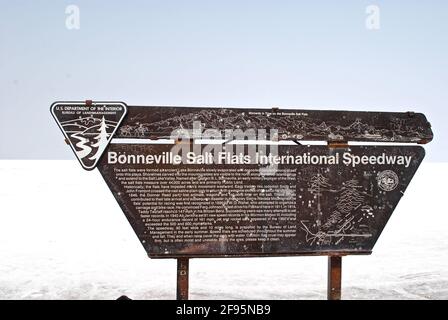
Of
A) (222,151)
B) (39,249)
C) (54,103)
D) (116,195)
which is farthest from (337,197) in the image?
(39,249)

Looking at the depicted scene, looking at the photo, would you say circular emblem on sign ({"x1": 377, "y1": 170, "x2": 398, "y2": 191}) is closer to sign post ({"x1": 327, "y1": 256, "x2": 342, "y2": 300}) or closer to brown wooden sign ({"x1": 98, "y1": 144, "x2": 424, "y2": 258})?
brown wooden sign ({"x1": 98, "y1": 144, "x2": 424, "y2": 258})

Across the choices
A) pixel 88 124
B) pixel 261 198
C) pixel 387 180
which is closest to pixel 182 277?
pixel 261 198

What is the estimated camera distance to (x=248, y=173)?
3.46m

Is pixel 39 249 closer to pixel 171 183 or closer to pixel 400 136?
pixel 171 183

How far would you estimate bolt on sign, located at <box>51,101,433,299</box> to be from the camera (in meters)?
3.36

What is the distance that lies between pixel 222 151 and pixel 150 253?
1.16 m

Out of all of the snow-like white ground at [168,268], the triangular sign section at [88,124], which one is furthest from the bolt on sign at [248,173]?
the snow-like white ground at [168,268]

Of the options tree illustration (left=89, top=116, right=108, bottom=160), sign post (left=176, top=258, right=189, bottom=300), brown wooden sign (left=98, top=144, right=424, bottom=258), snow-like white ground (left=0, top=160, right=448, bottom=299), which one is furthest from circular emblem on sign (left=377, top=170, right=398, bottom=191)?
tree illustration (left=89, top=116, right=108, bottom=160)

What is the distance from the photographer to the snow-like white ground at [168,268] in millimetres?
4910

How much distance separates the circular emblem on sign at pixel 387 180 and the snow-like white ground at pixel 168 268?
6.13ft

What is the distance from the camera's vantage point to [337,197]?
3.57m

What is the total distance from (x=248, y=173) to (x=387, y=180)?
4.61 ft

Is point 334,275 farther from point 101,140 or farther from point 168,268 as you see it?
A: point 168,268

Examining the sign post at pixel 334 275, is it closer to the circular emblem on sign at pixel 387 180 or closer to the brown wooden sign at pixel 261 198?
the brown wooden sign at pixel 261 198
